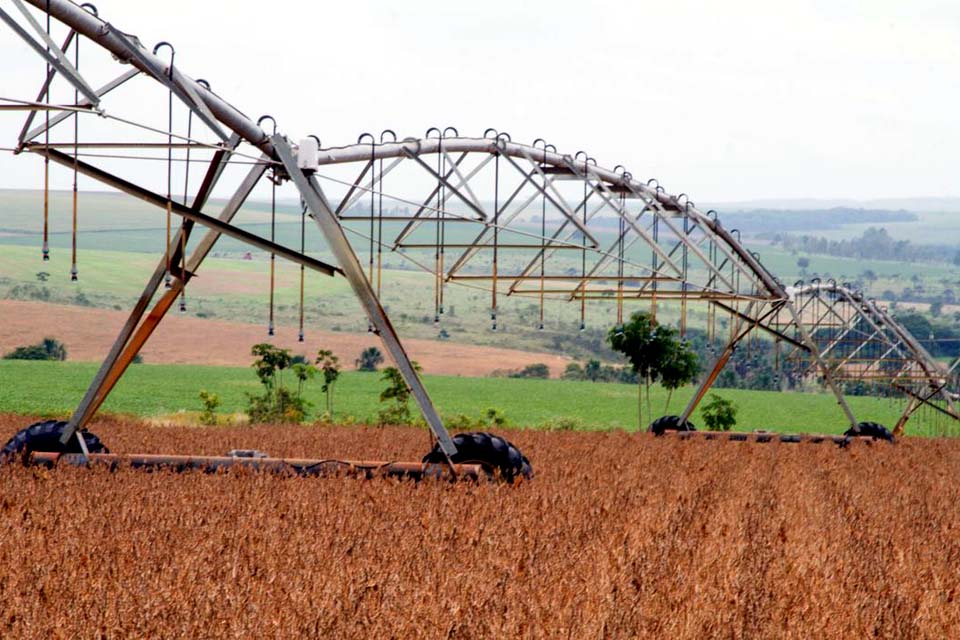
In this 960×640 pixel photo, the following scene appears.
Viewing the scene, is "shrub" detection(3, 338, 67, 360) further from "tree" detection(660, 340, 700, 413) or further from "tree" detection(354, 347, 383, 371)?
"tree" detection(660, 340, 700, 413)

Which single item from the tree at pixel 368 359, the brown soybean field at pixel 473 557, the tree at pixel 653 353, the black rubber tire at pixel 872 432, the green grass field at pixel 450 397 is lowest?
the green grass field at pixel 450 397

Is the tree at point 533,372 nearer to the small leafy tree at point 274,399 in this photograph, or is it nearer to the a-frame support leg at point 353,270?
the small leafy tree at point 274,399

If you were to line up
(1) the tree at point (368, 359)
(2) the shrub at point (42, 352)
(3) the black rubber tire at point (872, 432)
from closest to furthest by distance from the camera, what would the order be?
(3) the black rubber tire at point (872, 432)
(2) the shrub at point (42, 352)
(1) the tree at point (368, 359)

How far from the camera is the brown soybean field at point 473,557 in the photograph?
567cm

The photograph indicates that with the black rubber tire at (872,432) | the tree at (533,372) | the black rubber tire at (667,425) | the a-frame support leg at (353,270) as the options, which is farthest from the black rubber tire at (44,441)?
the tree at (533,372)

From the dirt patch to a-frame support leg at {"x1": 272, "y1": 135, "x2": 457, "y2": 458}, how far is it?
5586cm

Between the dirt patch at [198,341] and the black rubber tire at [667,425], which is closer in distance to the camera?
the black rubber tire at [667,425]

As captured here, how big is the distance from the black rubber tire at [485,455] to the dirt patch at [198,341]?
184 ft

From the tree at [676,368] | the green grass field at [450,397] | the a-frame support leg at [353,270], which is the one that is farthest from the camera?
the green grass field at [450,397]

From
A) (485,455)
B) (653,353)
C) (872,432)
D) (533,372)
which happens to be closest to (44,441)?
(485,455)

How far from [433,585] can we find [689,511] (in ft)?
14.5

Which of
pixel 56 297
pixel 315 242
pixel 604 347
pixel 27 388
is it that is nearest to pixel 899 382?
pixel 27 388

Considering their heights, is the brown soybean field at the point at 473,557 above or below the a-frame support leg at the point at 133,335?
below

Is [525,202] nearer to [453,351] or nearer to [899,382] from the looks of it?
[899,382]
